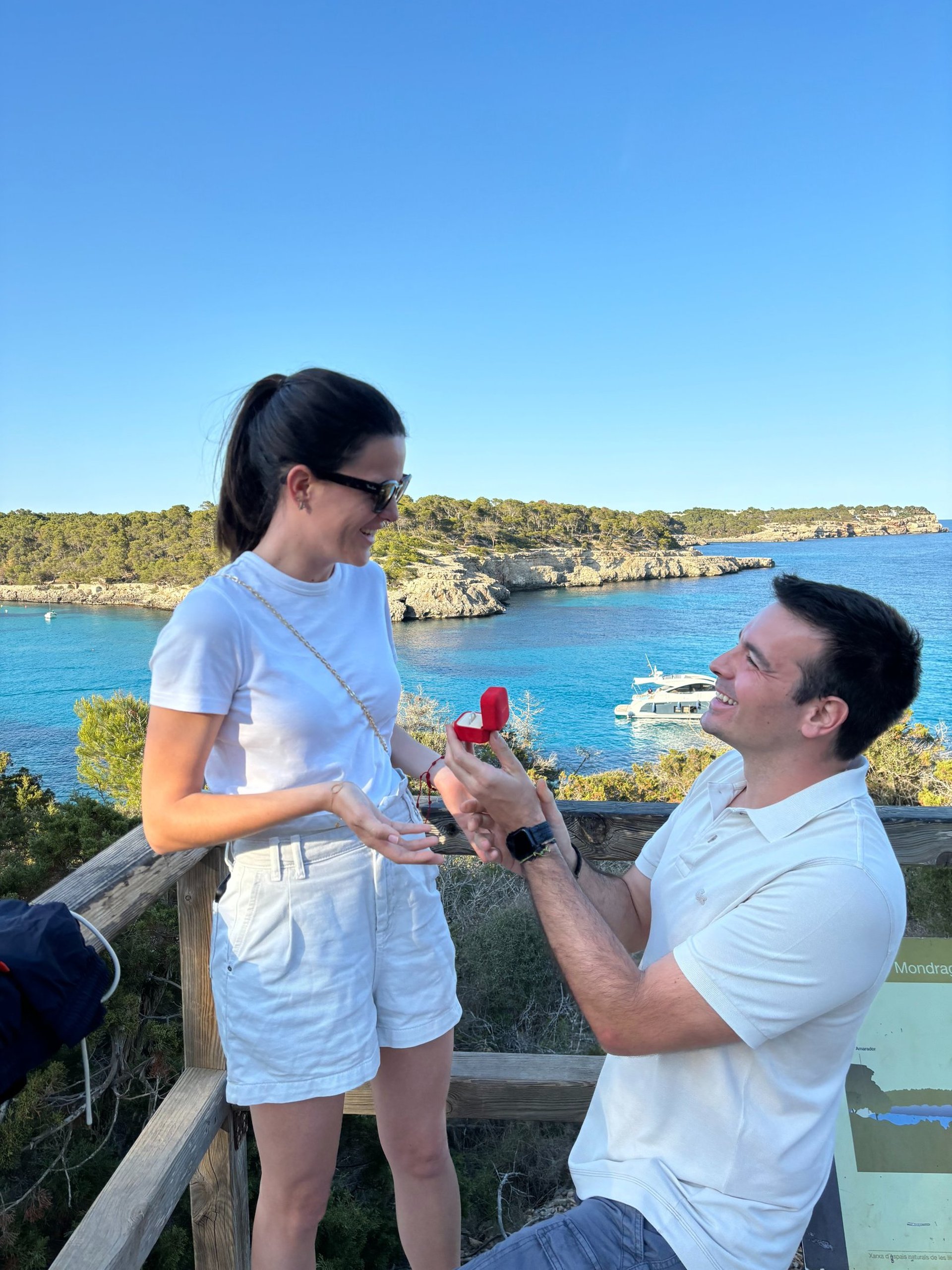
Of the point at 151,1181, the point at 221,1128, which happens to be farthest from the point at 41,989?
the point at 221,1128

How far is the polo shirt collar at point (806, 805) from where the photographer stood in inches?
50.5

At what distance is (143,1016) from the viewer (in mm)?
2580

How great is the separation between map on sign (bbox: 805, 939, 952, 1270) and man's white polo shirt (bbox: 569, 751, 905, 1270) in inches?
26.0

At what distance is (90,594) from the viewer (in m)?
39.6

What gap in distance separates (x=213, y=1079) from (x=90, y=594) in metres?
41.9

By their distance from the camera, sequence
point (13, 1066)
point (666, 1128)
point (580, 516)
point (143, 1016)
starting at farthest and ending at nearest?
point (580, 516), point (143, 1016), point (666, 1128), point (13, 1066)

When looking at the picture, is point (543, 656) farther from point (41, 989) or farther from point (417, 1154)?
point (41, 989)

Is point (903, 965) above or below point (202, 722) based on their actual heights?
below

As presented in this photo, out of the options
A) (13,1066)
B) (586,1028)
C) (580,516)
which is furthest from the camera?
(580,516)

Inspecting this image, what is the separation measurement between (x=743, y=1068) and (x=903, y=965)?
3.12ft

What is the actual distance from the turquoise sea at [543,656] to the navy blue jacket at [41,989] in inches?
856

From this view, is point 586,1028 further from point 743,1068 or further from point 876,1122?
point 743,1068

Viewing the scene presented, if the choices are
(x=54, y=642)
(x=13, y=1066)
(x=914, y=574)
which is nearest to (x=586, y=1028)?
(x=13, y=1066)

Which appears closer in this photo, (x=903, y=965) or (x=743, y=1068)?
(x=743, y=1068)
